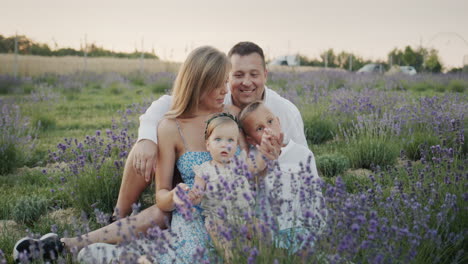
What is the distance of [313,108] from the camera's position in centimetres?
620

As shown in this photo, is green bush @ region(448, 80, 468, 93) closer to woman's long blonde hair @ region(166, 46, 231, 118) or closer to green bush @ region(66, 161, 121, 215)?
woman's long blonde hair @ region(166, 46, 231, 118)

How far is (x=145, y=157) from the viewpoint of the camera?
2873 mm

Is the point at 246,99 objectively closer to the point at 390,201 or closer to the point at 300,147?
the point at 300,147

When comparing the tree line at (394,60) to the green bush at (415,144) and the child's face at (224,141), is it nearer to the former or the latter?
the green bush at (415,144)

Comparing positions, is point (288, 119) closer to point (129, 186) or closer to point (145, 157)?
point (145, 157)

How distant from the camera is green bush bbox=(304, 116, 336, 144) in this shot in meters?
5.70

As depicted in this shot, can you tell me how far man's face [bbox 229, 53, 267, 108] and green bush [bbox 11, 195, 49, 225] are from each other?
6.07 feet

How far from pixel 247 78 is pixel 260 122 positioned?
694 millimetres

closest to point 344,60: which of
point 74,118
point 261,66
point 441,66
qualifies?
point 441,66

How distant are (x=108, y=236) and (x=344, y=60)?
123 ft

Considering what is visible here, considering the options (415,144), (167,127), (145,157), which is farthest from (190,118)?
(415,144)

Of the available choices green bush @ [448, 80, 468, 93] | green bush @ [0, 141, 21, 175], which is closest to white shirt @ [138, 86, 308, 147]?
green bush @ [0, 141, 21, 175]

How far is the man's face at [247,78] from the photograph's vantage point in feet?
11.4

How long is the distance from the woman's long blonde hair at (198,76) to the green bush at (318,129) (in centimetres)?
289
